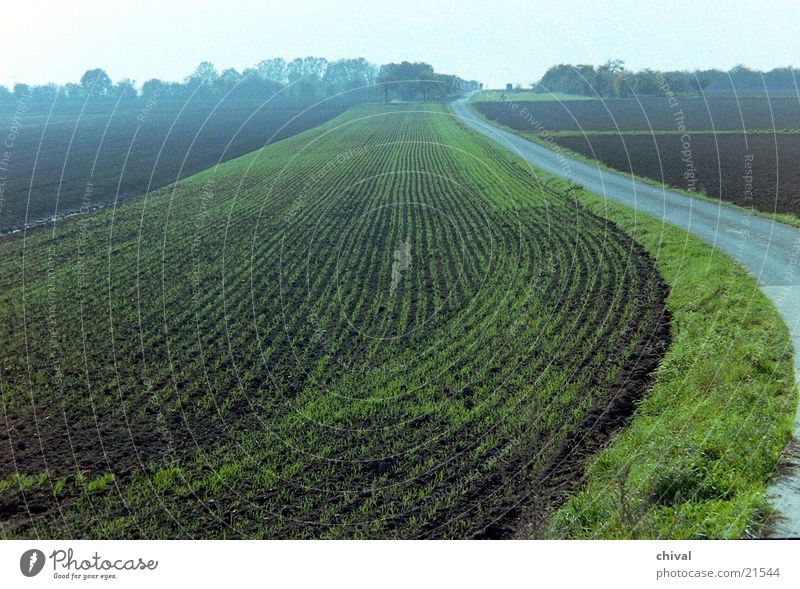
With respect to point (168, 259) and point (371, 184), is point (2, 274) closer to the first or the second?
point (168, 259)

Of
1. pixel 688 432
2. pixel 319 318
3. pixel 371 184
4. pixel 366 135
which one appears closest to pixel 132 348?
pixel 319 318

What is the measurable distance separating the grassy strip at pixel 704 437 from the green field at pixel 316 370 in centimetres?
60

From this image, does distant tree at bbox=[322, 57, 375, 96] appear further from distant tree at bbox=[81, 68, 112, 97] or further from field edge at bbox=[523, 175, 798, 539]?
field edge at bbox=[523, 175, 798, 539]

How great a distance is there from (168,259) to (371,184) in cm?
1533

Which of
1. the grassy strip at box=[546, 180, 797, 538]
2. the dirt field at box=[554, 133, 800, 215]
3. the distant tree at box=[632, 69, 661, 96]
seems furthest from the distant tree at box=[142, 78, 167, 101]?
the distant tree at box=[632, 69, 661, 96]

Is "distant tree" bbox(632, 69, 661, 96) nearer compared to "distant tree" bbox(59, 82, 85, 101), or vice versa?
"distant tree" bbox(59, 82, 85, 101)

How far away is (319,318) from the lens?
15.6m

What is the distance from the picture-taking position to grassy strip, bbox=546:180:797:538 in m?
6.99

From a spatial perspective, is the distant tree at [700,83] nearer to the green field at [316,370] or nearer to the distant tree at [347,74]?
the green field at [316,370]

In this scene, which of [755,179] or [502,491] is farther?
[755,179]
